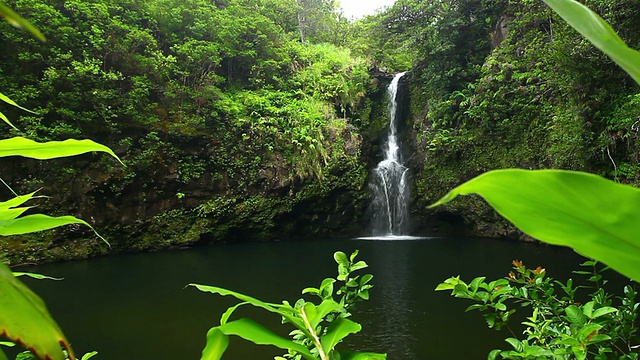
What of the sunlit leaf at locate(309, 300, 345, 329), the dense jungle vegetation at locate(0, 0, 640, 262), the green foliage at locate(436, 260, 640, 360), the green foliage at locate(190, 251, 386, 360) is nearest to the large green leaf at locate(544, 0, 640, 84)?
the green foliage at locate(190, 251, 386, 360)

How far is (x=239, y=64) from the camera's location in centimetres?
1191

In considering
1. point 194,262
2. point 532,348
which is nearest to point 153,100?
point 194,262

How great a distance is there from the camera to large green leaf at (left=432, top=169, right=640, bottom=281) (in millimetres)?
190

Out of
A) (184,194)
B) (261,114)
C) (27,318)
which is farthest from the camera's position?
(261,114)

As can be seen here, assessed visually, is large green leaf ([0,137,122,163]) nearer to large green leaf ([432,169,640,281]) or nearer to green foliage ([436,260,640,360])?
large green leaf ([432,169,640,281])

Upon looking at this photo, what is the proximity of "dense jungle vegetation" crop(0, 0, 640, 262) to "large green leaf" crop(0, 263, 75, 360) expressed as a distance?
Answer: 7282 millimetres

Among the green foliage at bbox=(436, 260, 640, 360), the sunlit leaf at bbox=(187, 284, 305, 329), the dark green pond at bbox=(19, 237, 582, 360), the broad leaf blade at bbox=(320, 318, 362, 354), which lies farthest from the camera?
the dark green pond at bbox=(19, 237, 582, 360)

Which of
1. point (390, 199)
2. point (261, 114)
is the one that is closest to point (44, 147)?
point (261, 114)

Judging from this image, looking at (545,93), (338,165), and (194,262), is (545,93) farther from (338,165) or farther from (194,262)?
(194,262)

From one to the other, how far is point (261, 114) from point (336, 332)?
10786mm

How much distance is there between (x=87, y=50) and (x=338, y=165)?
23.0 ft

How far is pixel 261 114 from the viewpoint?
10.9m

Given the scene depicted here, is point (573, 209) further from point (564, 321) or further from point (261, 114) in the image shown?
point (261, 114)

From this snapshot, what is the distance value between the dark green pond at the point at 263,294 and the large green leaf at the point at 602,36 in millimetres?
2221
